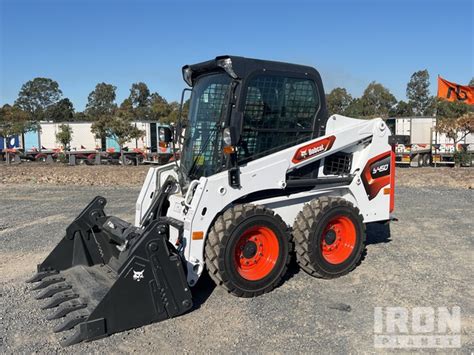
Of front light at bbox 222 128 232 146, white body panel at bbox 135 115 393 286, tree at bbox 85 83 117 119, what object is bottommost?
white body panel at bbox 135 115 393 286

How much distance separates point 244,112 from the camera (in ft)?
17.1

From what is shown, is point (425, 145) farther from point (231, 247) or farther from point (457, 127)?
point (231, 247)

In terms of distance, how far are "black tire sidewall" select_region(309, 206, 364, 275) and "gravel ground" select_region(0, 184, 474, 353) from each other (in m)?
0.15

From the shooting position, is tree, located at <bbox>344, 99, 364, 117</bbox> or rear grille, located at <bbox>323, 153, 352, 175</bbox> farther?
tree, located at <bbox>344, 99, 364, 117</bbox>

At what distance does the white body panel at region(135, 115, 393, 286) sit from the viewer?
4754 millimetres

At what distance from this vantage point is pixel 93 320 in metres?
3.99

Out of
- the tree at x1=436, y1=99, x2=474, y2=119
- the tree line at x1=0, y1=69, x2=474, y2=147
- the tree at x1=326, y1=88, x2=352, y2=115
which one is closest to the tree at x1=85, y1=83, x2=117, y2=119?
the tree line at x1=0, y1=69, x2=474, y2=147

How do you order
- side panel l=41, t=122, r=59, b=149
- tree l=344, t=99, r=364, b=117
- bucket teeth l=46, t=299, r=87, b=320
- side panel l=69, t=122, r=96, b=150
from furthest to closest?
tree l=344, t=99, r=364, b=117 → side panel l=41, t=122, r=59, b=149 → side panel l=69, t=122, r=96, b=150 → bucket teeth l=46, t=299, r=87, b=320

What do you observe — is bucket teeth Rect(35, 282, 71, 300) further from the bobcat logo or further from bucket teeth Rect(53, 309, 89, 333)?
the bobcat logo

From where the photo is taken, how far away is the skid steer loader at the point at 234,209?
4.33 metres

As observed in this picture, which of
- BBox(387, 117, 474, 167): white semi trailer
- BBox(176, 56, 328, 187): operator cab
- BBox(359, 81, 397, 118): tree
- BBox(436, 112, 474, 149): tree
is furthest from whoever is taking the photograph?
BBox(359, 81, 397, 118): tree

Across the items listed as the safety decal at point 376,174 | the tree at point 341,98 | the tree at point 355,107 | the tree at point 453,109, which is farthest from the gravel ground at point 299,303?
the tree at point 341,98

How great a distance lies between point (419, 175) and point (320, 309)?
14.2m

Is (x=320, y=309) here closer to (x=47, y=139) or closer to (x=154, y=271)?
(x=154, y=271)
